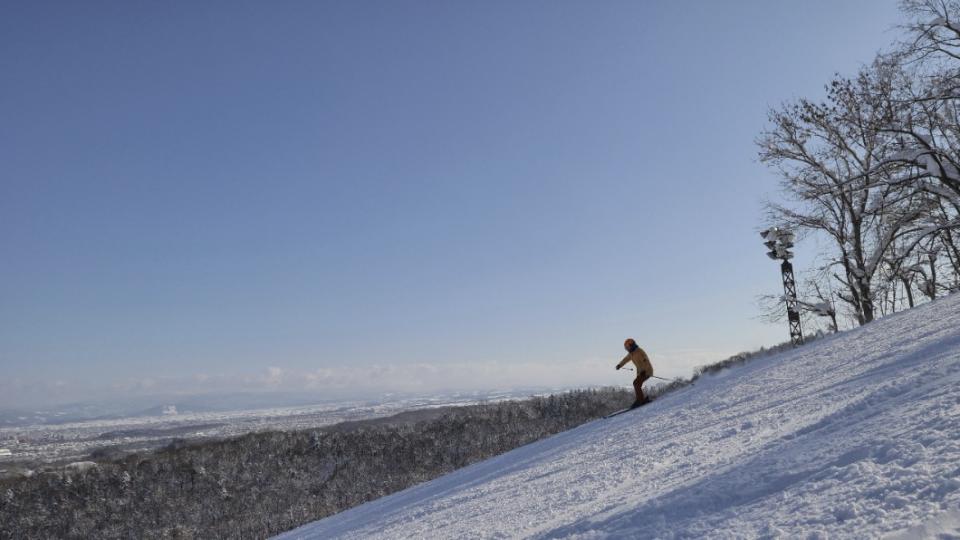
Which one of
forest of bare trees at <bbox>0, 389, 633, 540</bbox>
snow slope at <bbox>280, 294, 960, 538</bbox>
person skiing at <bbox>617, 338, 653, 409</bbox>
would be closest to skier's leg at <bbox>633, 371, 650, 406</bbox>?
person skiing at <bbox>617, 338, 653, 409</bbox>

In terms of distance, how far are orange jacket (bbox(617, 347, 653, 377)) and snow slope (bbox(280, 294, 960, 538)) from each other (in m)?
6.01

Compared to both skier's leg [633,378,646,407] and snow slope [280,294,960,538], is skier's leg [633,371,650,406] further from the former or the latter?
snow slope [280,294,960,538]

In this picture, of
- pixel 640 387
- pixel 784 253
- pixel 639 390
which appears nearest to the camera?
pixel 639 390

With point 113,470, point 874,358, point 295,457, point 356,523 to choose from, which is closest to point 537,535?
point 874,358

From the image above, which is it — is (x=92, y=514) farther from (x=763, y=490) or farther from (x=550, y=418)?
(x=763, y=490)

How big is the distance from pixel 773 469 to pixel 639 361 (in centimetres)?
1206

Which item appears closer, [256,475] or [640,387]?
[640,387]

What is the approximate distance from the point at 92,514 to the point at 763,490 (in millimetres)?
36139

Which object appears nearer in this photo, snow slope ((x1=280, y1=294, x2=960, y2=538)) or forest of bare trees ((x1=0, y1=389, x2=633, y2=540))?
snow slope ((x1=280, y1=294, x2=960, y2=538))

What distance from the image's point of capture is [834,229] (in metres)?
22.9

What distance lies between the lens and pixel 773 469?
12.3ft

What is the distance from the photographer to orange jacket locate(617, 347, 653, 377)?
15.5 metres

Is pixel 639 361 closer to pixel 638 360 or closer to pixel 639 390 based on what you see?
pixel 638 360

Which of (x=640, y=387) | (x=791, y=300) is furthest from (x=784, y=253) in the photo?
(x=640, y=387)
